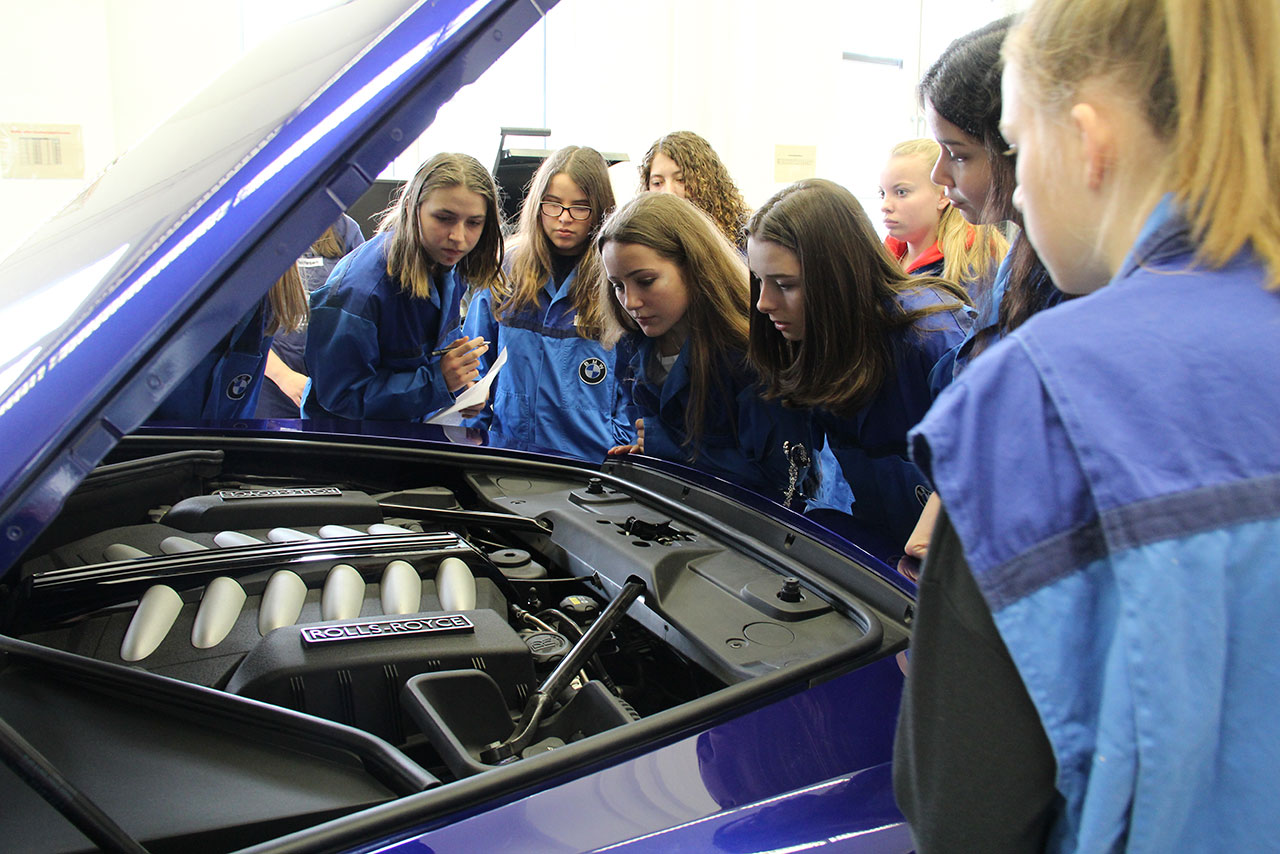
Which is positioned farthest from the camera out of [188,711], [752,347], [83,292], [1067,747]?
[752,347]

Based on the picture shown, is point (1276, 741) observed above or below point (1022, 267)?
below

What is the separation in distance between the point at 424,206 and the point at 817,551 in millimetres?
1534

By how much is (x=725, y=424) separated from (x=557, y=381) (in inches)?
33.0

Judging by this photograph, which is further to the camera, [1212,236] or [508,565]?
[508,565]

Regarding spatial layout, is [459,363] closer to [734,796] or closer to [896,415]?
[896,415]

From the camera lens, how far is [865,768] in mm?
825

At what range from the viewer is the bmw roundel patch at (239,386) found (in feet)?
7.31

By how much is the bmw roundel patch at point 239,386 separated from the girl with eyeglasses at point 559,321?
0.78 metres

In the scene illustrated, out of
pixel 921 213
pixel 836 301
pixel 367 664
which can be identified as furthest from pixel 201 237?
pixel 921 213

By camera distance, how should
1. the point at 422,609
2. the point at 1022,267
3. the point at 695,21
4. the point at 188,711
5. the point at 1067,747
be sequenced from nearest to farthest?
1. the point at 1067,747
2. the point at 188,711
3. the point at 422,609
4. the point at 1022,267
5. the point at 695,21

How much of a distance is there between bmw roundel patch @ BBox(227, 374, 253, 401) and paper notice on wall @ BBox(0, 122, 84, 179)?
2.48m

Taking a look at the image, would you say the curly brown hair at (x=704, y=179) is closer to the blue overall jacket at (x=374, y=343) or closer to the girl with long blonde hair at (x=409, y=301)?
the girl with long blonde hair at (x=409, y=301)

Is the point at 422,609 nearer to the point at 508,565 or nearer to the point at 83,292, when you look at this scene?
the point at 508,565

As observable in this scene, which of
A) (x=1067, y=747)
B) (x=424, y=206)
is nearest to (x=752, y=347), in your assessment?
(x=424, y=206)
